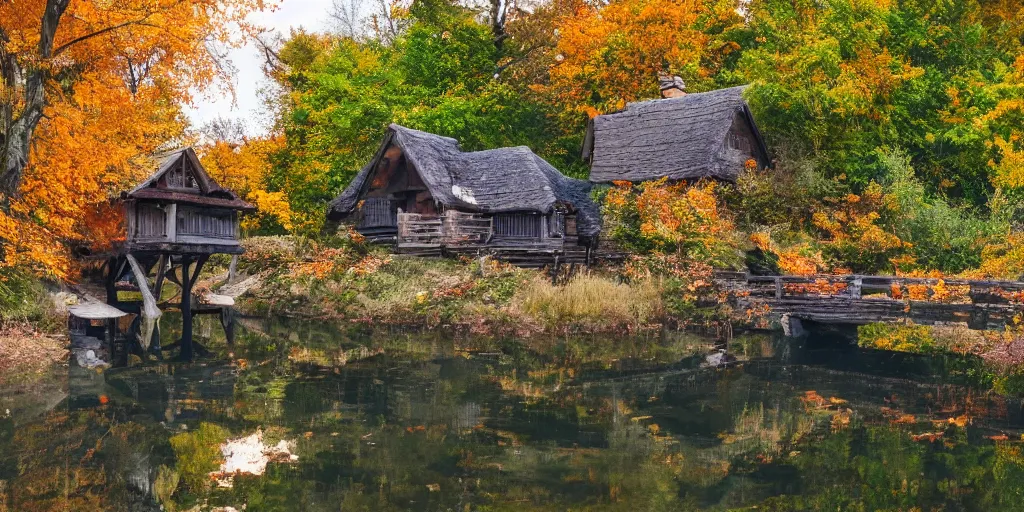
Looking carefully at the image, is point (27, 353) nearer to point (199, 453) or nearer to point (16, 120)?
point (16, 120)

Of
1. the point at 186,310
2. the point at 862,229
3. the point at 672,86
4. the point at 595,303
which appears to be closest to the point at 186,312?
the point at 186,310

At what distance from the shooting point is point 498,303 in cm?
2828

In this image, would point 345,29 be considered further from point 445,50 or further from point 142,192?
point 142,192

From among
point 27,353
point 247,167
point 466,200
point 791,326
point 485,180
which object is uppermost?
point 247,167

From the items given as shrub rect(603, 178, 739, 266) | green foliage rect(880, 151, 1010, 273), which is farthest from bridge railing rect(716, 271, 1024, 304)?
green foliage rect(880, 151, 1010, 273)

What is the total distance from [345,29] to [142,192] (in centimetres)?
3425

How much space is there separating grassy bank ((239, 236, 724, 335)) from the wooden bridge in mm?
1554

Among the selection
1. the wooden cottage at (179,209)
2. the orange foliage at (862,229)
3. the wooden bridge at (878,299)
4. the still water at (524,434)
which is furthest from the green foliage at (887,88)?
the wooden cottage at (179,209)

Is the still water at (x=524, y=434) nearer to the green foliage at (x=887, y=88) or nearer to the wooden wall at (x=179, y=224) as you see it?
the wooden wall at (x=179, y=224)

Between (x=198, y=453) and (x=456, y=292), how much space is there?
17168 millimetres

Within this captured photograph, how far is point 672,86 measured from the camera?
37469 mm

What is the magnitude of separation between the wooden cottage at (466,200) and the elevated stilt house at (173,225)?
955 centimetres

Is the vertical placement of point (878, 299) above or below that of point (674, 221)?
below

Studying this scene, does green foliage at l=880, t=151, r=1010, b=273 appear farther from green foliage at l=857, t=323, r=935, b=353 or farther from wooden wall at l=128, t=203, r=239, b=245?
wooden wall at l=128, t=203, r=239, b=245
